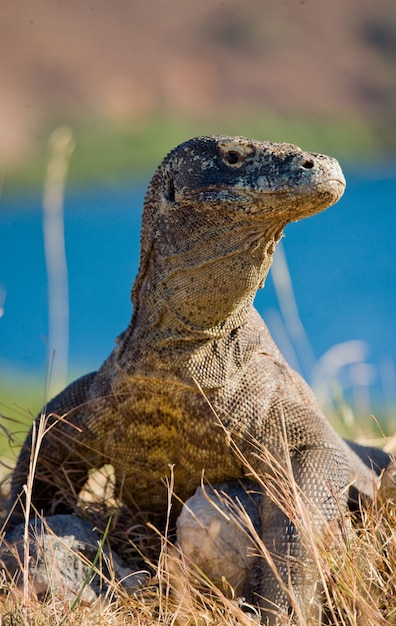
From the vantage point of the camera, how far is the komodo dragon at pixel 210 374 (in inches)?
172

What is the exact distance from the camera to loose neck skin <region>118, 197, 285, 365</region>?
445cm

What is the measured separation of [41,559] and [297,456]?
136cm

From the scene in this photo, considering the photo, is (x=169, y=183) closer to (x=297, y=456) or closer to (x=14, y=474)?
(x=297, y=456)

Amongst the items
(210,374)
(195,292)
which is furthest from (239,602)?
(195,292)

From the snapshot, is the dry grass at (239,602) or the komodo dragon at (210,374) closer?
the dry grass at (239,602)

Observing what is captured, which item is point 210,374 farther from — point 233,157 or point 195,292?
point 233,157

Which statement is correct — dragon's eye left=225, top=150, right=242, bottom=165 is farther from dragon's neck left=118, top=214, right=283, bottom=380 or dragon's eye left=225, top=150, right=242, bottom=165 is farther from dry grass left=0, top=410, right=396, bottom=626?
dry grass left=0, top=410, right=396, bottom=626

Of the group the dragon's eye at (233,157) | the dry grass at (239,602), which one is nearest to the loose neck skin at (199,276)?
the dragon's eye at (233,157)

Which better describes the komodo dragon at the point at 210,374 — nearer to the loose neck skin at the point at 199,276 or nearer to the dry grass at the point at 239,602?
the loose neck skin at the point at 199,276

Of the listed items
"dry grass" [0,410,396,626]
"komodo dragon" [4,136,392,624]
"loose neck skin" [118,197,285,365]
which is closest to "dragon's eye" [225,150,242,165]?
"komodo dragon" [4,136,392,624]

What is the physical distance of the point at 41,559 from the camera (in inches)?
177

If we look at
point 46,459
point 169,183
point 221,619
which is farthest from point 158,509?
point 169,183

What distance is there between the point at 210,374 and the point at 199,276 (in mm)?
543

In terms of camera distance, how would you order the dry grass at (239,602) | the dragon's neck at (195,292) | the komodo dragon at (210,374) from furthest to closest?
the dragon's neck at (195,292)
the komodo dragon at (210,374)
the dry grass at (239,602)
